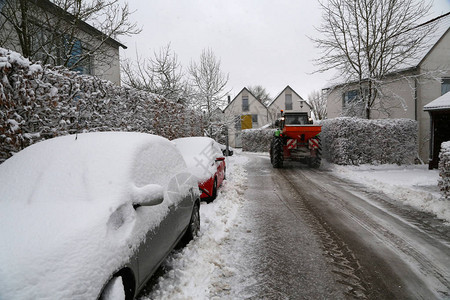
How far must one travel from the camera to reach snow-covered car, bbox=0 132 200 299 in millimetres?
1552

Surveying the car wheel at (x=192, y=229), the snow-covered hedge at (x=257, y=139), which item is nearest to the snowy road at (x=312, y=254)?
the car wheel at (x=192, y=229)

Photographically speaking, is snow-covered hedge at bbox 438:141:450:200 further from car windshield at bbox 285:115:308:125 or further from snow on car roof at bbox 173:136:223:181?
car windshield at bbox 285:115:308:125

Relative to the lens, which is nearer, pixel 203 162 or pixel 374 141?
pixel 203 162

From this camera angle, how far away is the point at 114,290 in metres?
1.78

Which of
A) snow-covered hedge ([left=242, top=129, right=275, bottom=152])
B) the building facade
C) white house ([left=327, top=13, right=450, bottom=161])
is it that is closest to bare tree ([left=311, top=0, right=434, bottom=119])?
white house ([left=327, top=13, right=450, bottom=161])

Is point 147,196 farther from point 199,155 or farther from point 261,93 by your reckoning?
point 261,93

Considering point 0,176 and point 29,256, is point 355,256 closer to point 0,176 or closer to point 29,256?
point 29,256

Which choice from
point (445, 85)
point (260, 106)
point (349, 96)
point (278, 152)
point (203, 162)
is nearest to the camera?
point (203, 162)

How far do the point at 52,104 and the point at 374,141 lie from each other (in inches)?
483

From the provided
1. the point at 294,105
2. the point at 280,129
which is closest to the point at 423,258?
the point at 280,129

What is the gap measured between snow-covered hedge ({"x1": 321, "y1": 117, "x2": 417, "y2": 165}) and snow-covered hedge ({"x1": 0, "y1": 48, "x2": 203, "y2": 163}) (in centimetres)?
914

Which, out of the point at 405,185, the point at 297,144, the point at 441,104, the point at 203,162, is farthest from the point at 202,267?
the point at 441,104

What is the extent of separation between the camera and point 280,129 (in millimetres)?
12531

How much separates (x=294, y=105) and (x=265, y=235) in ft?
127
